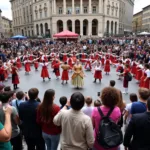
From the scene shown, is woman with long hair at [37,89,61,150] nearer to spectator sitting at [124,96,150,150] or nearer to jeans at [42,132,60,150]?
jeans at [42,132,60,150]

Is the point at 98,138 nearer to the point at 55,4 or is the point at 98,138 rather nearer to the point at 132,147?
the point at 132,147

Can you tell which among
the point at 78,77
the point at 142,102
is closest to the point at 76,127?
the point at 142,102

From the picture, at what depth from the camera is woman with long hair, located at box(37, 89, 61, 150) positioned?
3203 millimetres

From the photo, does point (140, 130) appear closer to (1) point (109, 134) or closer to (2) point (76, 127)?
(1) point (109, 134)

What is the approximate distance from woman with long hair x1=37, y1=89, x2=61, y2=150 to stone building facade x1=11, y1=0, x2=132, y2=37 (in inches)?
1936

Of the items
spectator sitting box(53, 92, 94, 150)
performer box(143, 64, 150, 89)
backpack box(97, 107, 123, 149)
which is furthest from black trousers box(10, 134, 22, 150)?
performer box(143, 64, 150, 89)

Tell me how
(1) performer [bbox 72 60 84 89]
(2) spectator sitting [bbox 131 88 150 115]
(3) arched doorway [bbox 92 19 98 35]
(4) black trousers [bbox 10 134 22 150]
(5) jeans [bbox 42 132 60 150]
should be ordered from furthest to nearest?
1. (3) arched doorway [bbox 92 19 98 35]
2. (1) performer [bbox 72 60 84 89]
3. (4) black trousers [bbox 10 134 22 150]
4. (2) spectator sitting [bbox 131 88 150 115]
5. (5) jeans [bbox 42 132 60 150]

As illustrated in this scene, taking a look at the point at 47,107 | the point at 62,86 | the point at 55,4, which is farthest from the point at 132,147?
the point at 55,4

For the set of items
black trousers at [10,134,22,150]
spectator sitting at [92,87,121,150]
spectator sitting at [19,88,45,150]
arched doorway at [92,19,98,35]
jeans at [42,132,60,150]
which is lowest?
black trousers at [10,134,22,150]

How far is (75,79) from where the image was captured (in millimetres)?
10375

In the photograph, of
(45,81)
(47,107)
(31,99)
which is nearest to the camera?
(47,107)

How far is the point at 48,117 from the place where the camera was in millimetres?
3201

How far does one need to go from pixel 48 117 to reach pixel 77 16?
51692 mm

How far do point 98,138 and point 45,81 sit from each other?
388 inches
